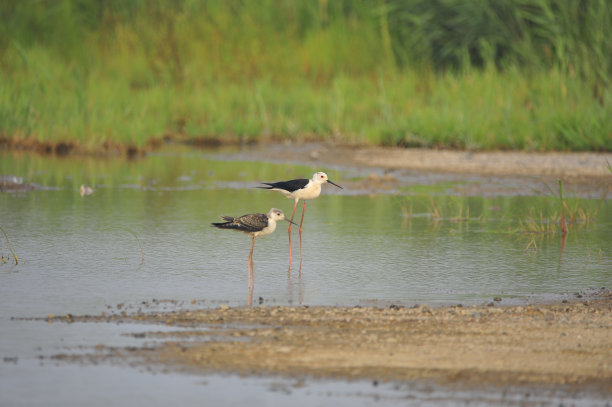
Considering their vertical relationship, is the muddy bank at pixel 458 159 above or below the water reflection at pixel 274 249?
above

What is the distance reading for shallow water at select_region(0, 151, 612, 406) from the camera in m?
6.96

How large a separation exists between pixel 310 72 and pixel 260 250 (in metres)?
13.0

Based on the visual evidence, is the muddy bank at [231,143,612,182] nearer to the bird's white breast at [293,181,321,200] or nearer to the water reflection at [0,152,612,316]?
the water reflection at [0,152,612,316]

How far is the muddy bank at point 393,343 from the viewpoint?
16.7ft

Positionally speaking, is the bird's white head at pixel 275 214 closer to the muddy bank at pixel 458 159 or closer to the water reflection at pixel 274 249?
the water reflection at pixel 274 249

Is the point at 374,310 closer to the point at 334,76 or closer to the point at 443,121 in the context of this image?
the point at 443,121

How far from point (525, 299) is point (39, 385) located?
352cm

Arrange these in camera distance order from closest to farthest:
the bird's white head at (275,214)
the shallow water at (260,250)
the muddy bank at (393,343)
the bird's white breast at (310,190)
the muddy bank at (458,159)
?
the muddy bank at (393,343) < the shallow water at (260,250) < the bird's white head at (275,214) < the bird's white breast at (310,190) < the muddy bank at (458,159)

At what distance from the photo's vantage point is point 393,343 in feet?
18.2

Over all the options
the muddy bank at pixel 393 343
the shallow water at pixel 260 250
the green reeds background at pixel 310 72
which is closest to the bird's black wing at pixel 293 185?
the shallow water at pixel 260 250

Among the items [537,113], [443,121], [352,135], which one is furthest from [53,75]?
[537,113]

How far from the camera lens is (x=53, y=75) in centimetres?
1873

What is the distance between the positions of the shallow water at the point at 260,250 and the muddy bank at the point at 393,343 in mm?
432

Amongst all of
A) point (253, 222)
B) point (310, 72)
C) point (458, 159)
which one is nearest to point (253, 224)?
point (253, 222)
